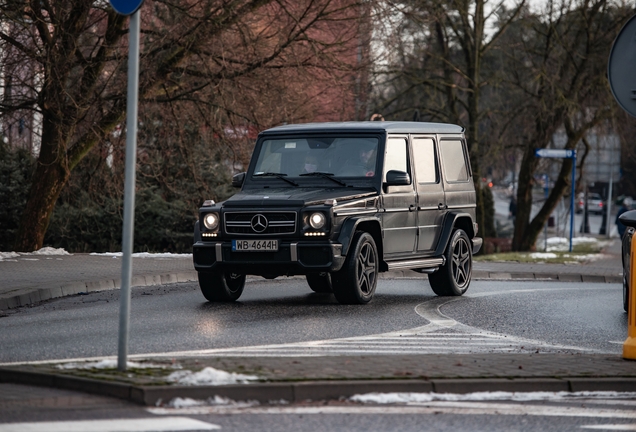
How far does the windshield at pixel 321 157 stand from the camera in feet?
47.9

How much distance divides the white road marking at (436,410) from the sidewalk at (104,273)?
7.31 meters

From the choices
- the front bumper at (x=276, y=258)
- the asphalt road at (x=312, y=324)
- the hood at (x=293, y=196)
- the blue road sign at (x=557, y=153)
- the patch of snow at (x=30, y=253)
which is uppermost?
the blue road sign at (x=557, y=153)

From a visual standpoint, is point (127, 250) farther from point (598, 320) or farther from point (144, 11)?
point (144, 11)

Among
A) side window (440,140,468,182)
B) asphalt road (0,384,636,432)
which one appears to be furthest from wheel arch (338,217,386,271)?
asphalt road (0,384,636,432)

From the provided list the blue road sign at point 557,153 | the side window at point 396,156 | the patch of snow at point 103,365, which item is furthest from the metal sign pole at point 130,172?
the blue road sign at point 557,153

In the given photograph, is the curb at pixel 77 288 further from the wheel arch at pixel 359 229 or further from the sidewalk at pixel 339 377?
the sidewalk at pixel 339 377

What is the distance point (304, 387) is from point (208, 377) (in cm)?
61

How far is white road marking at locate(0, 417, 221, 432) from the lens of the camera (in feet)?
20.5

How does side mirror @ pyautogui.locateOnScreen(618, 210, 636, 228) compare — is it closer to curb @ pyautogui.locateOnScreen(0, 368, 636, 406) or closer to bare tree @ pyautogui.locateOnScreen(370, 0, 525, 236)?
curb @ pyautogui.locateOnScreen(0, 368, 636, 406)

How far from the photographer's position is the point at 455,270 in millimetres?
16031

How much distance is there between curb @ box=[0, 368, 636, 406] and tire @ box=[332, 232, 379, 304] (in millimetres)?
5768

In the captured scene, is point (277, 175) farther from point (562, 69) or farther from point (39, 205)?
point (562, 69)

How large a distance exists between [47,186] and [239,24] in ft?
16.3

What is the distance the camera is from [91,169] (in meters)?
26.2
